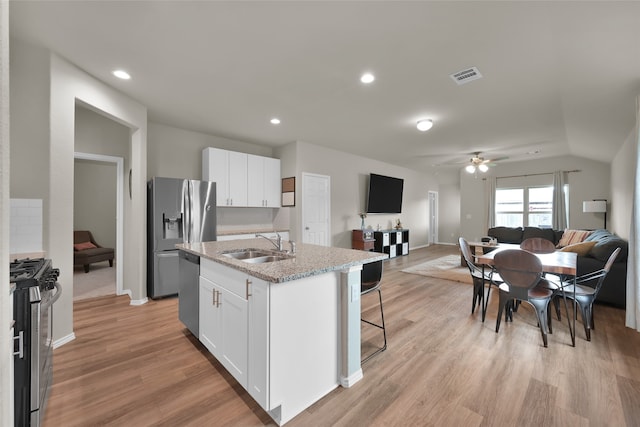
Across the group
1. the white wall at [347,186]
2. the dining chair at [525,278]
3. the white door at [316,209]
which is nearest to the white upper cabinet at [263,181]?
the white wall at [347,186]

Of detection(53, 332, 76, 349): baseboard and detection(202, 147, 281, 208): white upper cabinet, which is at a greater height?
detection(202, 147, 281, 208): white upper cabinet

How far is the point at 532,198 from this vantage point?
25.4 feet

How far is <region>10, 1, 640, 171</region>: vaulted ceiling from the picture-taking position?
1942 mm

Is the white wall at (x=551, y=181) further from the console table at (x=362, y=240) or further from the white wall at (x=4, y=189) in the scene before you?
the white wall at (x=4, y=189)

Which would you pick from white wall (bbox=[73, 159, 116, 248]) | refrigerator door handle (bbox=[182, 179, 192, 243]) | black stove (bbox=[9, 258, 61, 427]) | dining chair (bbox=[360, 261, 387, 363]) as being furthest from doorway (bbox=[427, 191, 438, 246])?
black stove (bbox=[9, 258, 61, 427])

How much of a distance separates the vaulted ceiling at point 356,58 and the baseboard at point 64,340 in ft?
8.71

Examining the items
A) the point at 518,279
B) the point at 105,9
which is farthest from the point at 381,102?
the point at 105,9

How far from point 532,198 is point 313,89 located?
7.71 m

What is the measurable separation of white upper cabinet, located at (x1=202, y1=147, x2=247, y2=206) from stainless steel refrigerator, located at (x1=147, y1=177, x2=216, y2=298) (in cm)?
51

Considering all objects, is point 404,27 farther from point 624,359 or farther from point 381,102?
point 624,359

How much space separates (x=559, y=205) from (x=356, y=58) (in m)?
7.68

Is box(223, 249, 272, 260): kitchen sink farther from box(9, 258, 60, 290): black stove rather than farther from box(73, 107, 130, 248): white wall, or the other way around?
box(73, 107, 130, 248): white wall

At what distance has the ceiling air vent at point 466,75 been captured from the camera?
8.95ft

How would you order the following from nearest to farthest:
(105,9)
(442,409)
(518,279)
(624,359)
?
(442,409), (105,9), (624,359), (518,279)
